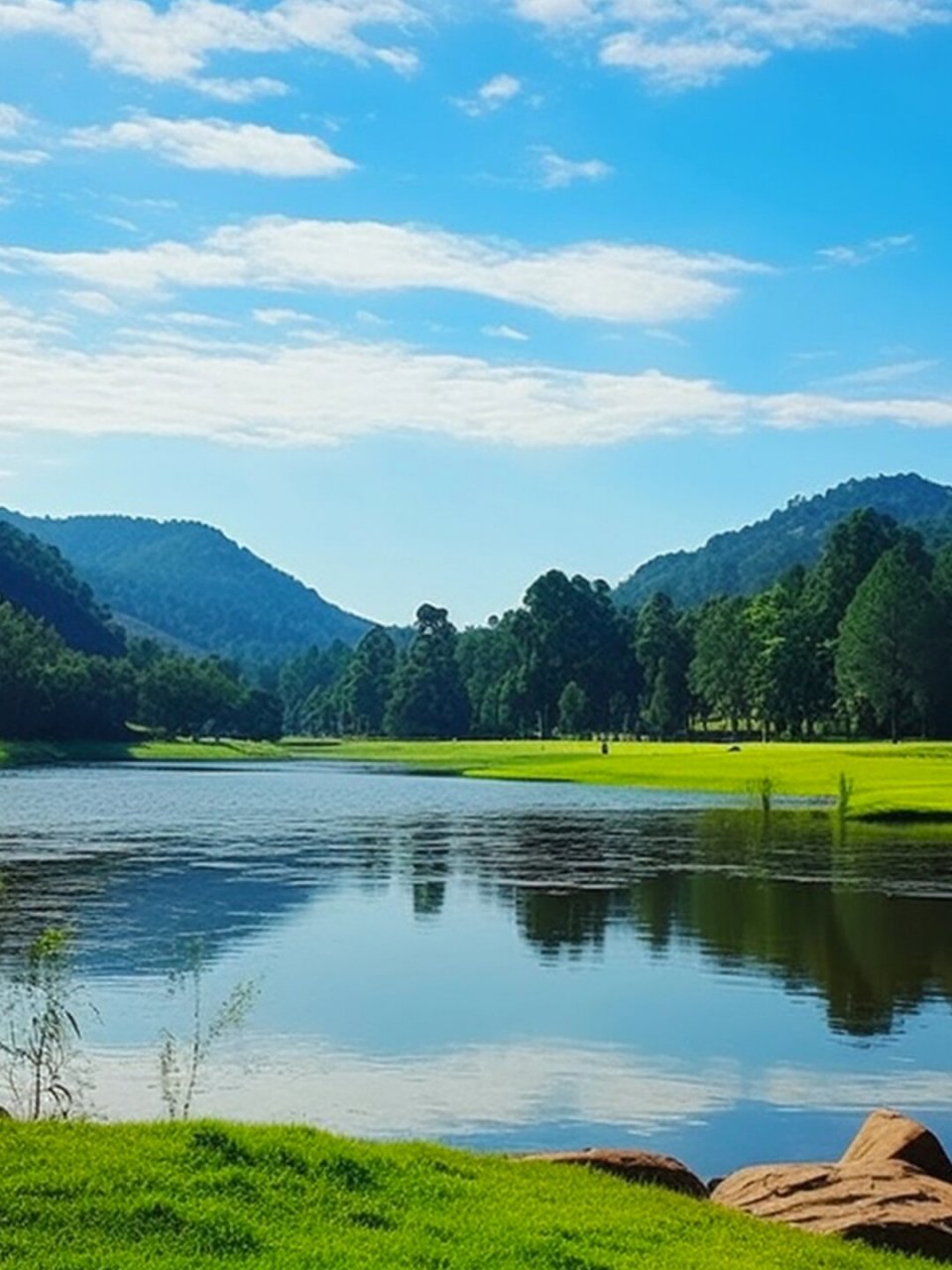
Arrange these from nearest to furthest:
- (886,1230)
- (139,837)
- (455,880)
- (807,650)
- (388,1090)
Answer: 1. (886,1230)
2. (388,1090)
3. (455,880)
4. (139,837)
5. (807,650)

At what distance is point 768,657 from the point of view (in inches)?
5679

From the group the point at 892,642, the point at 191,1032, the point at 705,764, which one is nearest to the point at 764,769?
the point at 705,764

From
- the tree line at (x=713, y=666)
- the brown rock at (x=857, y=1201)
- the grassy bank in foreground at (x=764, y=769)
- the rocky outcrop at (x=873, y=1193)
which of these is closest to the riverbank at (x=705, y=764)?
the grassy bank in foreground at (x=764, y=769)

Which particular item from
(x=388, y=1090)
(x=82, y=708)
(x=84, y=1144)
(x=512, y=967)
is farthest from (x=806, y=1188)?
(x=82, y=708)

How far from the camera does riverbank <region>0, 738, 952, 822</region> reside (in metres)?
72.3

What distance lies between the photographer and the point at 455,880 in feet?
145

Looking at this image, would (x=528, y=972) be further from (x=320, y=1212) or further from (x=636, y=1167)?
(x=320, y=1212)

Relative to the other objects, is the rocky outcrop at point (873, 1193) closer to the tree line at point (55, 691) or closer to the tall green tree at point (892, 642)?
the tall green tree at point (892, 642)

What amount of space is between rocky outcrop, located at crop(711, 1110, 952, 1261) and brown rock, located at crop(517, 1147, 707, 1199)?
31 cm

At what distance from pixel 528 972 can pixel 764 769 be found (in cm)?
6534

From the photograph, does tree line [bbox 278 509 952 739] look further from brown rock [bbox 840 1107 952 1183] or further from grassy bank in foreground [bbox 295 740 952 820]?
brown rock [bbox 840 1107 952 1183]

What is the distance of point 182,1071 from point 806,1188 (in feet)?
30.2

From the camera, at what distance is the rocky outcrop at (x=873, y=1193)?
12.6m

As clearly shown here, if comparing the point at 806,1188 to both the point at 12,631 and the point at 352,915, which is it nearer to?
the point at 352,915
